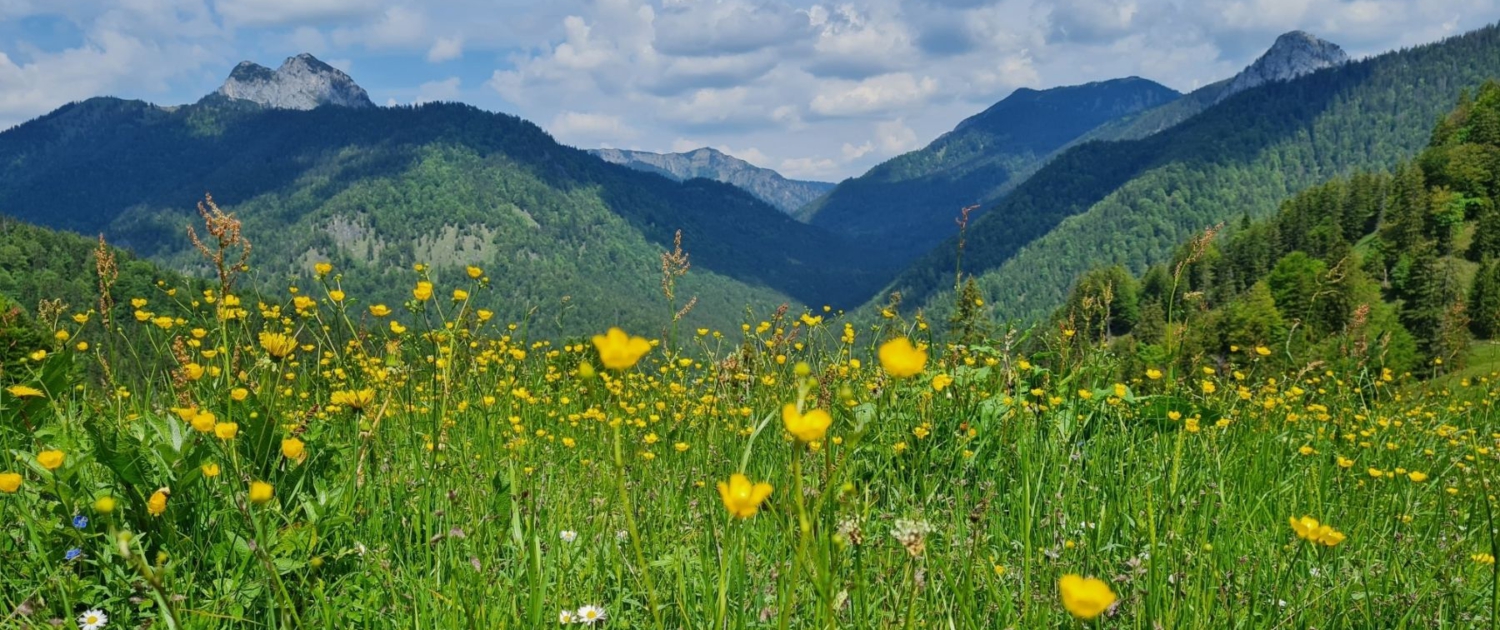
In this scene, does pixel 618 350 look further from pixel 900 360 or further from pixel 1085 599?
pixel 1085 599

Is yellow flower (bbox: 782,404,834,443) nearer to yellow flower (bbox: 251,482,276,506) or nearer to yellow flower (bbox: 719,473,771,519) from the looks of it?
yellow flower (bbox: 719,473,771,519)

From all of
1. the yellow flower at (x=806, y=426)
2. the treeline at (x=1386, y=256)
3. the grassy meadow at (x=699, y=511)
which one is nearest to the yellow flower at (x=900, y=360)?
the grassy meadow at (x=699, y=511)

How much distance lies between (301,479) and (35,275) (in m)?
152

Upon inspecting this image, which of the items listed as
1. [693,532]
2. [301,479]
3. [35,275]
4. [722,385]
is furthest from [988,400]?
[35,275]

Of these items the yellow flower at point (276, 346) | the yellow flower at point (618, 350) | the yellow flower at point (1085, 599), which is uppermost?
the yellow flower at point (618, 350)

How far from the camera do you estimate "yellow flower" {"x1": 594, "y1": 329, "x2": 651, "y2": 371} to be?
3.54ft

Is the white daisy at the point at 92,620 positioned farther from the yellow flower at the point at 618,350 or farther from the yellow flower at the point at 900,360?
the yellow flower at the point at 900,360

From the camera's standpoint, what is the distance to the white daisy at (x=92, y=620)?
218 cm

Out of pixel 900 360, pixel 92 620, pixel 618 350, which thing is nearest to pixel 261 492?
pixel 618 350

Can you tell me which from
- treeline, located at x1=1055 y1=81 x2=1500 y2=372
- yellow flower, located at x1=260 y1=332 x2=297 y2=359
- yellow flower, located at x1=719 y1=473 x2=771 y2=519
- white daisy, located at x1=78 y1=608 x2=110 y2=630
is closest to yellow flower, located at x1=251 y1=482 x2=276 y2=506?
yellow flower, located at x1=719 y1=473 x2=771 y2=519

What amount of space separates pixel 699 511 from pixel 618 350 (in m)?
2.25

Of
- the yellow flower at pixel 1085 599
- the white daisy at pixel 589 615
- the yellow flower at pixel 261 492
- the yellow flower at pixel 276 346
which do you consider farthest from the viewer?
the yellow flower at pixel 276 346

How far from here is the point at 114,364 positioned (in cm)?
448

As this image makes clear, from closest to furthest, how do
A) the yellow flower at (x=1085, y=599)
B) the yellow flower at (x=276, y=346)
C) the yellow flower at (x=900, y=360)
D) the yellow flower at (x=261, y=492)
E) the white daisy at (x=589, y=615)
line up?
1. the yellow flower at (x=1085, y=599)
2. the yellow flower at (x=900, y=360)
3. the yellow flower at (x=261, y=492)
4. the white daisy at (x=589, y=615)
5. the yellow flower at (x=276, y=346)
